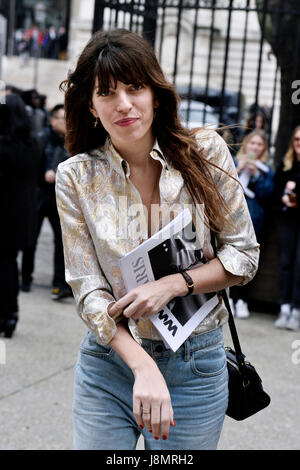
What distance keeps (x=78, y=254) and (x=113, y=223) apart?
13 cm

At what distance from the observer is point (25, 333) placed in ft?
21.0

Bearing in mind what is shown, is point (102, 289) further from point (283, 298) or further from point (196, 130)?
point (283, 298)

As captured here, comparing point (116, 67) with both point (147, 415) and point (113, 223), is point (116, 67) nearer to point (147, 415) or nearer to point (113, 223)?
point (113, 223)

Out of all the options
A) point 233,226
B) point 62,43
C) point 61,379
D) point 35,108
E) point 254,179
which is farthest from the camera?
point 62,43

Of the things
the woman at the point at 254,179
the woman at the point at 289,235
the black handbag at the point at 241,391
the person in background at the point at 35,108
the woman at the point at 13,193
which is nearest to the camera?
the black handbag at the point at 241,391

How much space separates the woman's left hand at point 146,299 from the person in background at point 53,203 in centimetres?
569

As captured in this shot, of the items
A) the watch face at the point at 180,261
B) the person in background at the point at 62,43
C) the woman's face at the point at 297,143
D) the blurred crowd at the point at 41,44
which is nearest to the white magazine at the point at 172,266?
the watch face at the point at 180,261

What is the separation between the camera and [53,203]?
317 inches

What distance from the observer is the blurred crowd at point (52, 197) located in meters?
6.24

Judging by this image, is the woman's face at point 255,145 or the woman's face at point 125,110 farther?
the woman's face at point 255,145

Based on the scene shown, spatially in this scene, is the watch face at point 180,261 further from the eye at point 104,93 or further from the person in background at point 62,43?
the person in background at point 62,43

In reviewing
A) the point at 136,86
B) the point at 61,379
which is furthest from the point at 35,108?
the point at 136,86

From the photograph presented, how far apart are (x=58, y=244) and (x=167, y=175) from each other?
19.4 feet

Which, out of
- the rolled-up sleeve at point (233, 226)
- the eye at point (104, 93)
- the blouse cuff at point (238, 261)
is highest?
the eye at point (104, 93)
